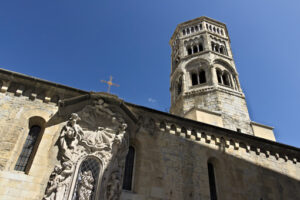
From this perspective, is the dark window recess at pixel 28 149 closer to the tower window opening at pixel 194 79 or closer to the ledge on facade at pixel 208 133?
the ledge on facade at pixel 208 133

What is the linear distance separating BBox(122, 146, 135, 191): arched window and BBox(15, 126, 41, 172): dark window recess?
327 cm

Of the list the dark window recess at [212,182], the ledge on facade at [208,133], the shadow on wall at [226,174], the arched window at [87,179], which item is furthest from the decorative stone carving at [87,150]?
the dark window recess at [212,182]

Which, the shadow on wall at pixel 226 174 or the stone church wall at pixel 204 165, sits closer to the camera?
the stone church wall at pixel 204 165

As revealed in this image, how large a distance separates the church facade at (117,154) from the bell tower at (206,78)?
13.2 feet

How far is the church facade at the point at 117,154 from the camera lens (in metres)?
7.70

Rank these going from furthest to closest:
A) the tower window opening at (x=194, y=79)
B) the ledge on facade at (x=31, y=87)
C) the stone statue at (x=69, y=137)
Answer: the tower window opening at (x=194, y=79) → the ledge on facade at (x=31, y=87) → the stone statue at (x=69, y=137)

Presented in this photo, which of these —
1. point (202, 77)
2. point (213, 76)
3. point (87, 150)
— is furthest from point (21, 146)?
point (202, 77)

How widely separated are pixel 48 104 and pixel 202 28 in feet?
60.5

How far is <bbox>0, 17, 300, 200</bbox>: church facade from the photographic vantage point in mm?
7703

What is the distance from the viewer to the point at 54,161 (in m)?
7.95

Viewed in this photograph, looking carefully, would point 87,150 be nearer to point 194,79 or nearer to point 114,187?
point 114,187

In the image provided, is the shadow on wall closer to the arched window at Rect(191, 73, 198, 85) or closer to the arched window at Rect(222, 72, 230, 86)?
the arched window at Rect(222, 72, 230, 86)

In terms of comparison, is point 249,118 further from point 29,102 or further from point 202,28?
point 29,102

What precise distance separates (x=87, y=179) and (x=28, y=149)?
2.31m
